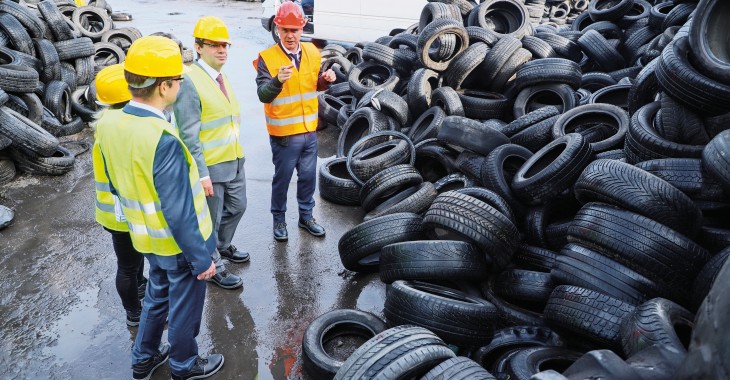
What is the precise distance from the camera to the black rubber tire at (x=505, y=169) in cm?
481

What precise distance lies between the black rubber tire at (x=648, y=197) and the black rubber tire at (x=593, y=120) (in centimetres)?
154

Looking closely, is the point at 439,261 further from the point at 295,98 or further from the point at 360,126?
the point at 360,126

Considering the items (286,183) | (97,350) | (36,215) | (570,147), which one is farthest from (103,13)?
(570,147)

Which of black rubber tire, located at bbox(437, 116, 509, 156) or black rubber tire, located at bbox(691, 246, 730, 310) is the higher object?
black rubber tire, located at bbox(691, 246, 730, 310)

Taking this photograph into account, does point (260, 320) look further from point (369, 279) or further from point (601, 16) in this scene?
point (601, 16)

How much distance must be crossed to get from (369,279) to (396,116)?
290 cm

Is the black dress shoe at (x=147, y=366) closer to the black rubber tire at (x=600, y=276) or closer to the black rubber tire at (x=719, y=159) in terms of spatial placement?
the black rubber tire at (x=600, y=276)

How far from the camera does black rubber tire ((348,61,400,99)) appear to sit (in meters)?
8.15

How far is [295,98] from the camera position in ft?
16.6

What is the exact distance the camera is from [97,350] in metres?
3.89

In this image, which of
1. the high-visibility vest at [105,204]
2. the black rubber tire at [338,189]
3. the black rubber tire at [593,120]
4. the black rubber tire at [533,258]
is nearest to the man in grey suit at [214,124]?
the high-visibility vest at [105,204]

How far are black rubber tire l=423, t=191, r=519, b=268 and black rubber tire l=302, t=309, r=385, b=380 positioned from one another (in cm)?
91

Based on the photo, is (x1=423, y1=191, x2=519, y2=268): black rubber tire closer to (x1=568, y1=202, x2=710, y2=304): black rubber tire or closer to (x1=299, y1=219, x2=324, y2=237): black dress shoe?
(x1=568, y1=202, x2=710, y2=304): black rubber tire

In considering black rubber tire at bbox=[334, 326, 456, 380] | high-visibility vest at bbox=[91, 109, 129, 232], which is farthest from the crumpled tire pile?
black rubber tire at bbox=[334, 326, 456, 380]
